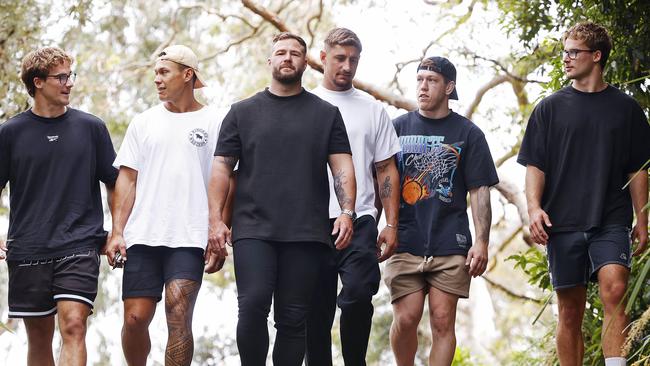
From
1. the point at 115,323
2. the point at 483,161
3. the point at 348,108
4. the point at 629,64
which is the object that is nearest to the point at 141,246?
the point at 348,108

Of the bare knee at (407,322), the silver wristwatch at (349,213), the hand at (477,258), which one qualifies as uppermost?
the silver wristwatch at (349,213)

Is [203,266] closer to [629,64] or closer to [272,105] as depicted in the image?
[272,105]

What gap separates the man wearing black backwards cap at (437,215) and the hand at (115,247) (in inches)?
66.9

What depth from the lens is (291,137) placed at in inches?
261

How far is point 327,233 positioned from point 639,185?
75.3 inches

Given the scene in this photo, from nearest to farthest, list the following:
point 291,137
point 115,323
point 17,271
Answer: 1. point 291,137
2. point 17,271
3. point 115,323

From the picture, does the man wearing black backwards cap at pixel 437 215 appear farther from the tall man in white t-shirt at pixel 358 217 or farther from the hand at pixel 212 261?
the hand at pixel 212 261

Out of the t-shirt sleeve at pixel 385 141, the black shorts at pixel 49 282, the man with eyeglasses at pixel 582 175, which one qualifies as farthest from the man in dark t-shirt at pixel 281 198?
the man with eyeglasses at pixel 582 175

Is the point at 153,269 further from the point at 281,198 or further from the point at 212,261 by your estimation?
the point at 281,198

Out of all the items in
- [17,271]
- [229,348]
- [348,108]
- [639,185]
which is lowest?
[229,348]

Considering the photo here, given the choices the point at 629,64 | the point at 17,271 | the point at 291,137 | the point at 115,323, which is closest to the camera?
the point at 291,137

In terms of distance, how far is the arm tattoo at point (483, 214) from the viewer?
7383 mm

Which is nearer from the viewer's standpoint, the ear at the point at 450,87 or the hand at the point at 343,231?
the hand at the point at 343,231

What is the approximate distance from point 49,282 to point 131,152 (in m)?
0.92
